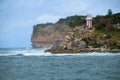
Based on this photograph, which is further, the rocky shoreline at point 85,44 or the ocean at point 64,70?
the rocky shoreline at point 85,44

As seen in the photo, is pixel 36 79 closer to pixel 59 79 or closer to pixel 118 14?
pixel 59 79

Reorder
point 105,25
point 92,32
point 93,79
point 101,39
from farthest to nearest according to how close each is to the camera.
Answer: point 105,25, point 92,32, point 101,39, point 93,79

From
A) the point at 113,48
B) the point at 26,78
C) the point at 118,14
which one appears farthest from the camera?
the point at 118,14

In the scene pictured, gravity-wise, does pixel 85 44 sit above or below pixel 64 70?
above

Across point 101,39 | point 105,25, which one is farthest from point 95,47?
point 105,25

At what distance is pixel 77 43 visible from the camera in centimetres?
10381

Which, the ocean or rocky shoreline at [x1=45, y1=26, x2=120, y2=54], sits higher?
rocky shoreline at [x1=45, y1=26, x2=120, y2=54]

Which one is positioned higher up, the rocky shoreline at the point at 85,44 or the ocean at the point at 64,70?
the rocky shoreline at the point at 85,44

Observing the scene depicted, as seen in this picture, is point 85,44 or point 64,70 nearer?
A: point 64,70

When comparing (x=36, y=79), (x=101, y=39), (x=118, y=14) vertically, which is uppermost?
(x=118, y=14)

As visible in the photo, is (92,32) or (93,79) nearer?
(93,79)

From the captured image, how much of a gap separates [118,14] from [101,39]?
53945 mm

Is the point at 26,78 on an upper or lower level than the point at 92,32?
lower

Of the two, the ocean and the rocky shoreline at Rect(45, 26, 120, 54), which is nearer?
the ocean
